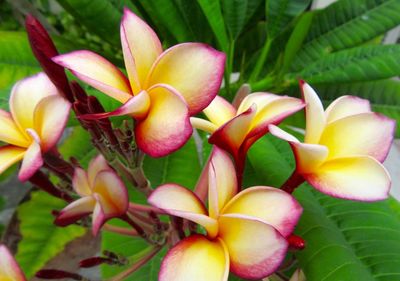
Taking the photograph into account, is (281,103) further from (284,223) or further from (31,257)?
(31,257)

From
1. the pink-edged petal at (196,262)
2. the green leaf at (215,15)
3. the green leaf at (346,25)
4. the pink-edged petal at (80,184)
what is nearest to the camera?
the pink-edged petal at (196,262)

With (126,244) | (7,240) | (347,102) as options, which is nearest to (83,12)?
(126,244)

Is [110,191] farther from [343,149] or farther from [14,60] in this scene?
[14,60]

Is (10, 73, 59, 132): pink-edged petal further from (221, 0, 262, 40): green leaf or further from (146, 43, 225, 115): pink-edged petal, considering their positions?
(221, 0, 262, 40): green leaf

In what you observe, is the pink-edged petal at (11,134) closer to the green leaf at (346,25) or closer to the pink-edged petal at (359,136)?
the pink-edged petal at (359,136)

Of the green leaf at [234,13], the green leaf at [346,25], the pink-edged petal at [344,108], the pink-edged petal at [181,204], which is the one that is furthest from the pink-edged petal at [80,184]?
the green leaf at [346,25]

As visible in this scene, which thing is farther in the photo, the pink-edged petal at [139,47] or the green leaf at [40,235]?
the green leaf at [40,235]

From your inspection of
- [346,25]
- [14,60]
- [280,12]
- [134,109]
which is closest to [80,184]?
[134,109]
